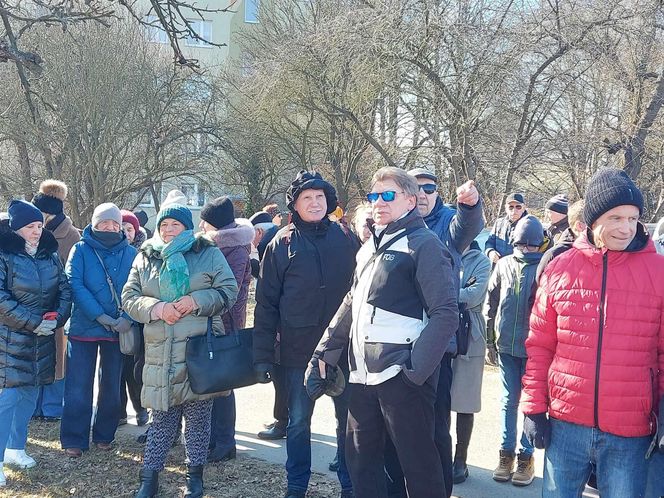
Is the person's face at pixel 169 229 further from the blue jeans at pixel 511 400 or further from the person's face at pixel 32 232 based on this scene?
the blue jeans at pixel 511 400

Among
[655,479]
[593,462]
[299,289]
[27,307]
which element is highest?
[299,289]

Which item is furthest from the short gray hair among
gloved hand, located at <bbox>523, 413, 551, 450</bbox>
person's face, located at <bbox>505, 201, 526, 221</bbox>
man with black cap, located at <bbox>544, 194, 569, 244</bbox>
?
person's face, located at <bbox>505, 201, 526, 221</bbox>

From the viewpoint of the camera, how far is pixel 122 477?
4.60 metres

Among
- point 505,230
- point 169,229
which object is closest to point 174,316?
point 169,229

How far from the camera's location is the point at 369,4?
11578 mm

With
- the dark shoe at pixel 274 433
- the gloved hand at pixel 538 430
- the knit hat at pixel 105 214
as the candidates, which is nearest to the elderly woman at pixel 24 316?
the knit hat at pixel 105 214

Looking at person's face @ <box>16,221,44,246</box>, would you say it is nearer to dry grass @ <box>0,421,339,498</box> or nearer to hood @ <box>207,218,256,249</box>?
hood @ <box>207,218,256,249</box>

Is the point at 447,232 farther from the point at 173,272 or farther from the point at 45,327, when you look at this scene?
the point at 45,327

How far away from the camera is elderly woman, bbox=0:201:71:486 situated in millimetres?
4445

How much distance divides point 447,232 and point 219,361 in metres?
1.70

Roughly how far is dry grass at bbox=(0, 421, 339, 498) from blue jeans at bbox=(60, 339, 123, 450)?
147mm

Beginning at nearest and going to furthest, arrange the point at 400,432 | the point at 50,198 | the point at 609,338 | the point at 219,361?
the point at 609,338 < the point at 400,432 < the point at 219,361 < the point at 50,198

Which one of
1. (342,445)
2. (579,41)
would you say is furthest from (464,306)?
(579,41)

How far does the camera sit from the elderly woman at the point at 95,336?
4.92 metres
